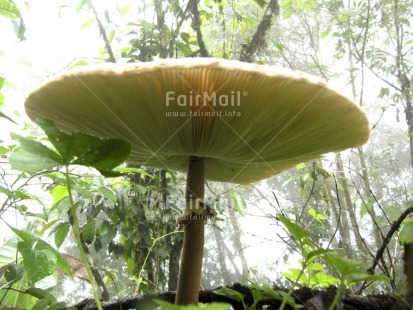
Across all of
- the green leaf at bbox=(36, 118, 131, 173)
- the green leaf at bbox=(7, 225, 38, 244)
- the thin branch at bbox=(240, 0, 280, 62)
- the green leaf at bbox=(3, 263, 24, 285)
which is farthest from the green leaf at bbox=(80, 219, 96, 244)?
the thin branch at bbox=(240, 0, 280, 62)

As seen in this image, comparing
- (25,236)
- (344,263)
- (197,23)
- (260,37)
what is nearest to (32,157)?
(25,236)

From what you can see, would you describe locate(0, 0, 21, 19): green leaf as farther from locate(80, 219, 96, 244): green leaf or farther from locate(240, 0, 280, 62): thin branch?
locate(240, 0, 280, 62): thin branch

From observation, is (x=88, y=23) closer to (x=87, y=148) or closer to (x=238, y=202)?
(x=238, y=202)

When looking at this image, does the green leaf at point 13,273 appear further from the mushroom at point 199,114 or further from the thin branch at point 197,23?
the thin branch at point 197,23

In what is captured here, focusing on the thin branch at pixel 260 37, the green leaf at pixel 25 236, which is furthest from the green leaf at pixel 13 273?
the thin branch at pixel 260 37

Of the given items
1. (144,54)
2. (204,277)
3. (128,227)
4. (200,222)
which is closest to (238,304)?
(200,222)
